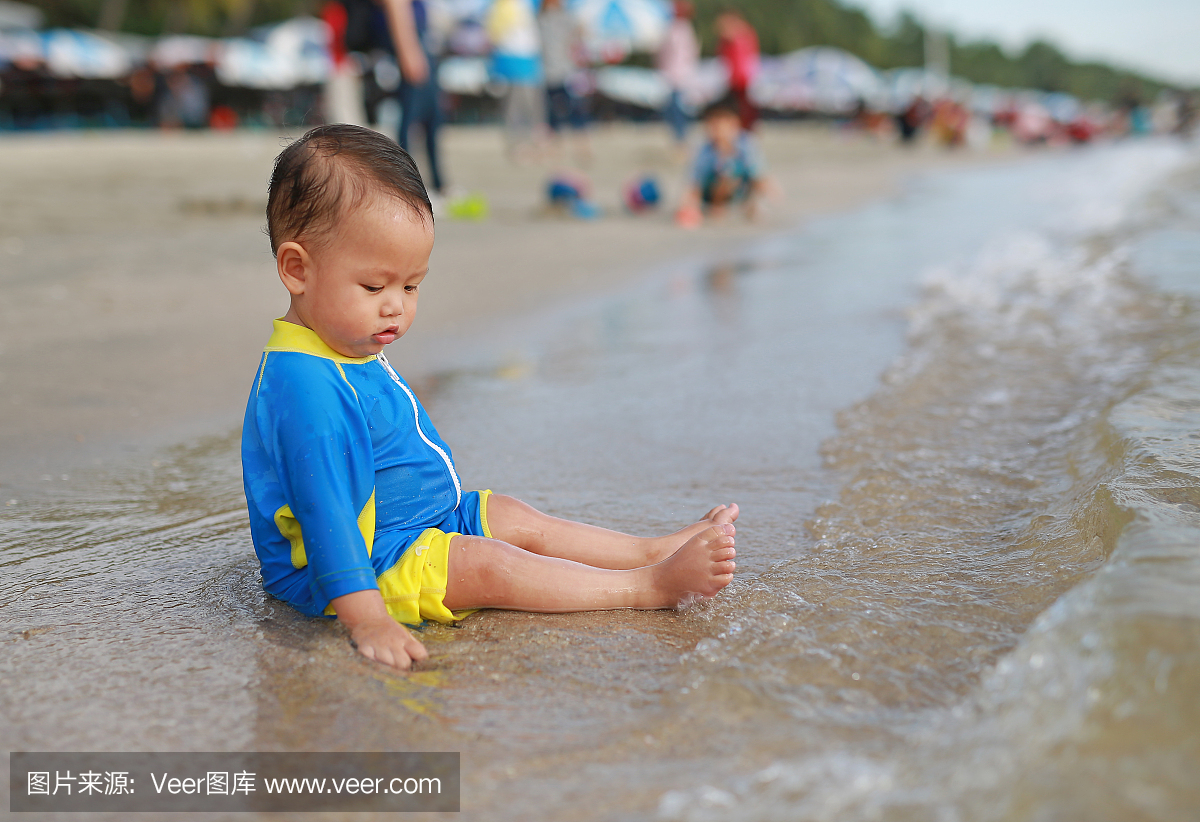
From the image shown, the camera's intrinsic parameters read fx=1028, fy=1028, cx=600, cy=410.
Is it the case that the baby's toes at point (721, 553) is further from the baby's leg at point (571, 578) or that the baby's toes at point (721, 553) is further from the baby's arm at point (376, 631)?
the baby's arm at point (376, 631)

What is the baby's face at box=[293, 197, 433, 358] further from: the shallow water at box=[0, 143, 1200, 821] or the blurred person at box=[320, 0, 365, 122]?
the blurred person at box=[320, 0, 365, 122]

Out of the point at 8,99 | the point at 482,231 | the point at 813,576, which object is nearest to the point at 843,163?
the point at 482,231

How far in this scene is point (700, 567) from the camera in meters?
1.88

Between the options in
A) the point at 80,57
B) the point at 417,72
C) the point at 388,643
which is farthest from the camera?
the point at 80,57

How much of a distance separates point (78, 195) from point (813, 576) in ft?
24.7

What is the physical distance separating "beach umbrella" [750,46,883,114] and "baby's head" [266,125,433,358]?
33.3 m

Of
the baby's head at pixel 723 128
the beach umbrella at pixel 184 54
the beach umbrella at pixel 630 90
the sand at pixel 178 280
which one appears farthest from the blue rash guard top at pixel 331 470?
the beach umbrella at pixel 630 90

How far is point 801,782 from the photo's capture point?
130 cm

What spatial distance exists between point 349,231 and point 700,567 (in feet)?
2.82

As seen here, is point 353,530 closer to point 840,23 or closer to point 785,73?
point 785,73

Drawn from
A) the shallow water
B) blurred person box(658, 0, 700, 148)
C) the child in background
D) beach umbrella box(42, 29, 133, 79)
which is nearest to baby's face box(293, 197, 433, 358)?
the shallow water

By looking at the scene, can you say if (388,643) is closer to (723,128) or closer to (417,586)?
(417,586)

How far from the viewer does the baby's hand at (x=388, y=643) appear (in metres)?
1.69

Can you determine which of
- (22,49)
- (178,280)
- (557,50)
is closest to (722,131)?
(557,50)
